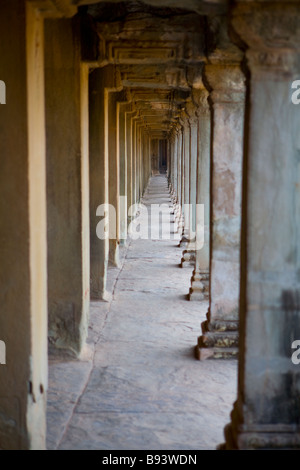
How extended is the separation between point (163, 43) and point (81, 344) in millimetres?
3475

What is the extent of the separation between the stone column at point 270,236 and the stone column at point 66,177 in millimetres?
3003

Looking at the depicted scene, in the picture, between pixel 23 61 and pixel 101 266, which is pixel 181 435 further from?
pixel 101 266

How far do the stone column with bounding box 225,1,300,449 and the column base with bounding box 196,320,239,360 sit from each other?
8.72 ft

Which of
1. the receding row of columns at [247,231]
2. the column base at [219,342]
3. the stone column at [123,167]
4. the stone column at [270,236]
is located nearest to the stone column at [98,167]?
the column base at [219,342]

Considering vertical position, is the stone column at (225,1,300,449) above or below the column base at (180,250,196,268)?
above

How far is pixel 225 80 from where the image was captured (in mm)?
6305

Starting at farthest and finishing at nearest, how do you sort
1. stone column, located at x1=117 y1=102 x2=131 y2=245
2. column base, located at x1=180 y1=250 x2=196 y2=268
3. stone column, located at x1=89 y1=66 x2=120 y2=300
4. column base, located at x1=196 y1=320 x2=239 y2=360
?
stone column, located at x1=117 y1=102 x2=131 y2=245 < column base, located at x1=180 y1=250 x2=196 y2=268 < stone column, located at x1=89 y1=66 x2=120 y2=300 < column base, located at x1=196 y1=320 x2=239 y2=360

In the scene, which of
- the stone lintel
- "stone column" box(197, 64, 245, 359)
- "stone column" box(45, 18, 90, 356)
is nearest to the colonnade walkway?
"stone column" box(197, 64, 245, 359)

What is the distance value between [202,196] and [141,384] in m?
4.07

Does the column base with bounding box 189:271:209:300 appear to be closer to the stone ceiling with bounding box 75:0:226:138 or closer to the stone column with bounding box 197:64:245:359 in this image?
the stone column with bounding box 197:64:245:359

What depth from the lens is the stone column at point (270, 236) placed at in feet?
11.8

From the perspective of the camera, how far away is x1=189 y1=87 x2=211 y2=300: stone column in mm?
9133

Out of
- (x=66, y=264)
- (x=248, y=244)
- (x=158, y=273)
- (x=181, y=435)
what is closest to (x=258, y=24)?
(x=248, y=244)

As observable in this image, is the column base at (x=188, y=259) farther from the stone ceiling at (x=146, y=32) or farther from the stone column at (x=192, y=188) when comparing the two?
the stone ceiling at (x=146, y=32)
